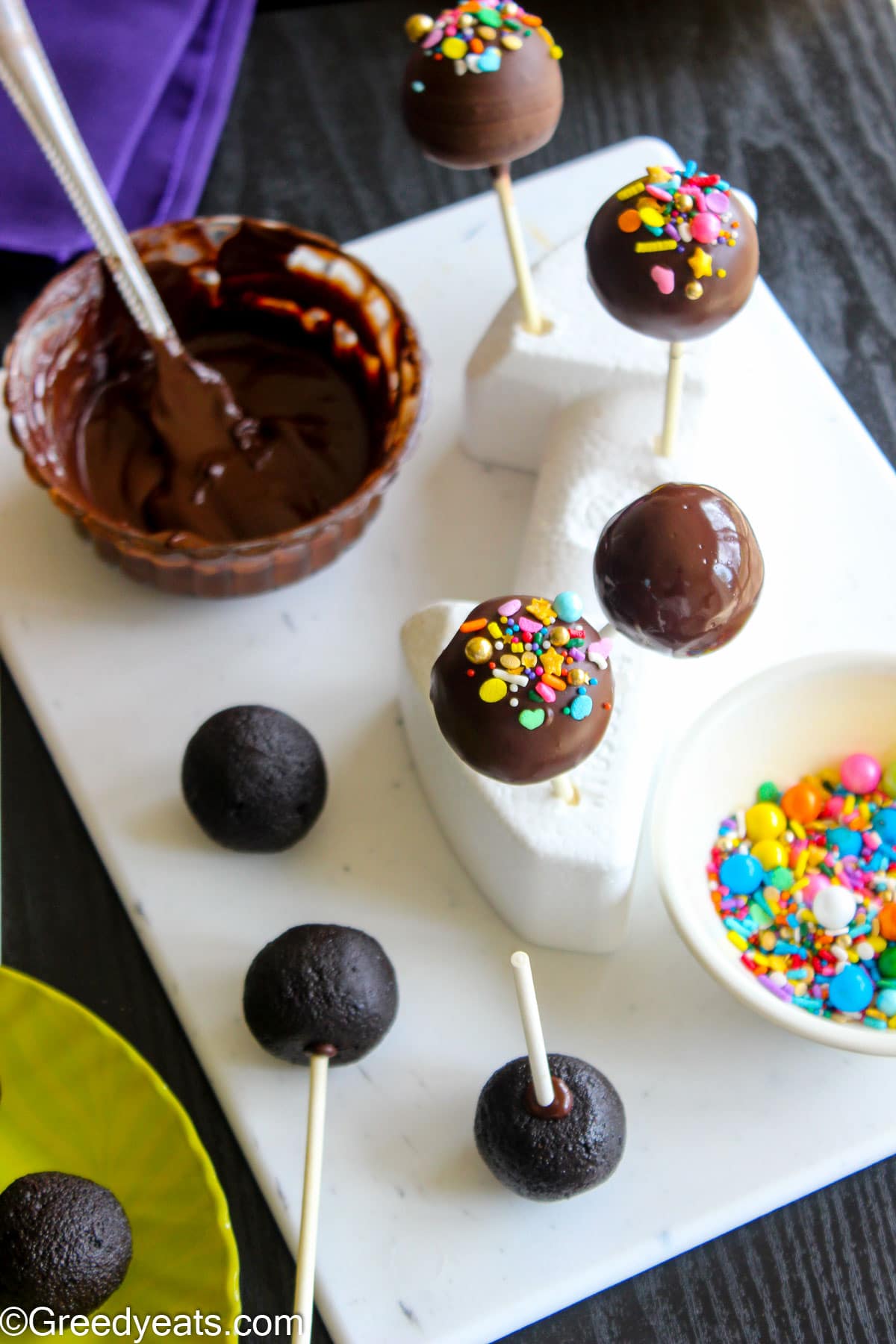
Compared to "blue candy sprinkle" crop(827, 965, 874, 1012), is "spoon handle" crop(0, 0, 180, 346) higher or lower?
higher

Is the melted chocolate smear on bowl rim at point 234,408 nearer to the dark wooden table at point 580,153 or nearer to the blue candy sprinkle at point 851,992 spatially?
the dark wooden table at point 580,153

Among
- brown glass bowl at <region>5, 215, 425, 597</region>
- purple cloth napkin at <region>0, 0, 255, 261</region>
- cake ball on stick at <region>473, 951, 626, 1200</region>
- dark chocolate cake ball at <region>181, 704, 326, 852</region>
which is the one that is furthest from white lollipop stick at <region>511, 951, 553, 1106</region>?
purple cloth napkin at <region>0, 0, 255, 261</region>

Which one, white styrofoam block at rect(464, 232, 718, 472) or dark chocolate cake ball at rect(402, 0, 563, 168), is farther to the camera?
white styrofoam block at rect(464, 232, 718, 472)

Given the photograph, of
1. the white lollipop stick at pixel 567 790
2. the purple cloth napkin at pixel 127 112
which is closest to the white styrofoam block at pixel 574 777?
the white lollipop stick at pixel 567 790

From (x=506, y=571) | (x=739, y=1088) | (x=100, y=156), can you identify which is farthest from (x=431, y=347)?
(x=739, y=1088)

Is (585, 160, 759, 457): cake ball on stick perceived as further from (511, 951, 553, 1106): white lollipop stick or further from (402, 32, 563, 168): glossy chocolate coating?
(511, 951, 553, 1106): white lollipop stick

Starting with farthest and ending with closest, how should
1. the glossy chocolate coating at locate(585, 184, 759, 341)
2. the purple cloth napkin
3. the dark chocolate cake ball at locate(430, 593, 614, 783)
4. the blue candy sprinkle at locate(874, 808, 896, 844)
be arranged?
the purple cloth napkin < the blue candy sprinkle at locate(874, 808, 896, 844) < the glossy chocolate coating at locate(585, 184, 759, 341) < the dark chocolate cake ball at locate(430, 593, 614, 783)

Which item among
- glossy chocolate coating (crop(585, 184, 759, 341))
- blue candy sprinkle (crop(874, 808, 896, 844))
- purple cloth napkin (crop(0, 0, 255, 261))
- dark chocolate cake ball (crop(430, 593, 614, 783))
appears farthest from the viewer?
purple cloth napkin (crop(0, 0, 255, 261))
